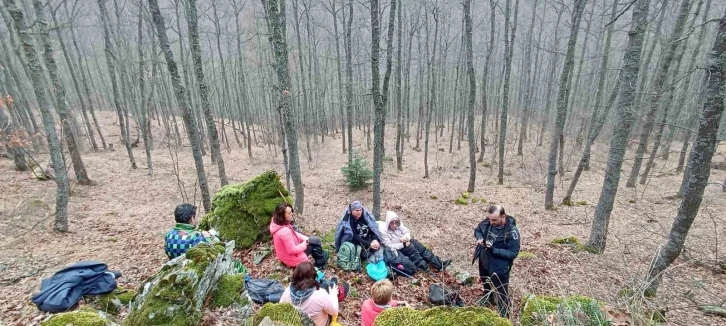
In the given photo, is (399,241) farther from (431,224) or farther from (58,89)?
(58,89)

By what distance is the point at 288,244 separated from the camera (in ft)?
16.9

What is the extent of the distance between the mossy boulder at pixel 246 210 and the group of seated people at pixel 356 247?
108 cm

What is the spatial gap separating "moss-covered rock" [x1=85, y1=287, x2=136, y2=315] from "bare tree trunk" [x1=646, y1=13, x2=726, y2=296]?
19.9 ft

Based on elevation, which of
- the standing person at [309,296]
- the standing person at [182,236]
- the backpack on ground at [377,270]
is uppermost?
the standing person at [182,236]

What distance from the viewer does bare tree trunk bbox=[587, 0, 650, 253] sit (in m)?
6.09

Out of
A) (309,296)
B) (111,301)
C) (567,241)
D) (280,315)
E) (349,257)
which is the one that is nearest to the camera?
(280,315)

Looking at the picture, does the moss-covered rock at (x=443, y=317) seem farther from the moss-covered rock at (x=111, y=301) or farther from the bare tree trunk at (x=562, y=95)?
the bare tree trunk at (x=562, y=95)

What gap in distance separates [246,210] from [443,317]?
517cm

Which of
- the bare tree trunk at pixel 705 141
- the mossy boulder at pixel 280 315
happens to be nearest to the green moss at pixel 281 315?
the mossy boulder at pixel 280 315

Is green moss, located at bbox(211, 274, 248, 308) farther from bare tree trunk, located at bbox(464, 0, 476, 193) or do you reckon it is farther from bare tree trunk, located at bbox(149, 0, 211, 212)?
bare tree trunk, located at bbox(464, 0, 476, 193)

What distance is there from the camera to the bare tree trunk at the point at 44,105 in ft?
21.6

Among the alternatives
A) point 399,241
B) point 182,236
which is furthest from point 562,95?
point 182,236

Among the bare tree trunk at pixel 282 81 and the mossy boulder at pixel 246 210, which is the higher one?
the bare tree trunk at pixel 282 81

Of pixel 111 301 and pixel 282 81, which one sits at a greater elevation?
pixel 282 81
